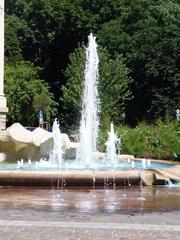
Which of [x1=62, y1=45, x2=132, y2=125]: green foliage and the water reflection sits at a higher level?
[x1=62, y1=45, x2=132, y2=125]: green foliage

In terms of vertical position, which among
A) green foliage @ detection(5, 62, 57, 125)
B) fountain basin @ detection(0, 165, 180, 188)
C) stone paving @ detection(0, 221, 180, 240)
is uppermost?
green foliage @ detection(5, 62, 57, 125)

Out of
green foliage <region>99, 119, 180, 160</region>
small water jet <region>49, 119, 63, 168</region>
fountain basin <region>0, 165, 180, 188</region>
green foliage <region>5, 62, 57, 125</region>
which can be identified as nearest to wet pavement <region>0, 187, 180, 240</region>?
fountain basin <region>0, 165, 180, 188</region>

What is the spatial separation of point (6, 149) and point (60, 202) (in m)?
8.34

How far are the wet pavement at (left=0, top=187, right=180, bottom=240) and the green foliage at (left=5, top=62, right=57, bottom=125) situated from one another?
138 ft

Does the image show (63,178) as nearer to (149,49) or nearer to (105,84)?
(105,84)

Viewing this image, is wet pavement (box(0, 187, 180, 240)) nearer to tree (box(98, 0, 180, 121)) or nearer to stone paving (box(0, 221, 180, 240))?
stone paving (box(0, 221, 180, 240))

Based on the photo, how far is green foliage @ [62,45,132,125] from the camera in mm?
53656

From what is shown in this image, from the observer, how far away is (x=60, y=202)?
41.2 feet

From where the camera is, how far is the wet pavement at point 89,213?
9.17m

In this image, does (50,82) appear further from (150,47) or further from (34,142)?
(34,142)

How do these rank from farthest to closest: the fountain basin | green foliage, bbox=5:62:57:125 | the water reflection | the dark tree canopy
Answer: green foliage, bbox=5:62:57:125, the dark tree canopy, the fountain basin, the water reflection

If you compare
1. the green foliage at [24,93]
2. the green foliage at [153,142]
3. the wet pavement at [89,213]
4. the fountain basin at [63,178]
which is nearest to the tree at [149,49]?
the green foliage at [24,93]

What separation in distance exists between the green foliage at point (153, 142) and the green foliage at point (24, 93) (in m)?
29.8

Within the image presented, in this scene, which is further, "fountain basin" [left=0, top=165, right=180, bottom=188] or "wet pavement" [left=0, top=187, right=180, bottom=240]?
"fountain basin" [left=0, top=165, right=180, bottom=188]
